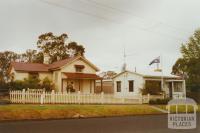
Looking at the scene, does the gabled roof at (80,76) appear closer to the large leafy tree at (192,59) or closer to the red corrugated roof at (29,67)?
the red corrugated roof at (29,67)

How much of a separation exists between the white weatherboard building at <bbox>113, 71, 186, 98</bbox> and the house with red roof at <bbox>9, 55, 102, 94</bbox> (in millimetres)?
3062

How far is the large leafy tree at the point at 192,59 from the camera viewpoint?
37.3 metres

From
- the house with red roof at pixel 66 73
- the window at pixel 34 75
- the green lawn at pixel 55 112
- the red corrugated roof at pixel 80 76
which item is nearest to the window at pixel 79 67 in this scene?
the house with red roof at pixel 66 73

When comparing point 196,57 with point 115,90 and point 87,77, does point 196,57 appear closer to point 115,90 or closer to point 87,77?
point 115,90

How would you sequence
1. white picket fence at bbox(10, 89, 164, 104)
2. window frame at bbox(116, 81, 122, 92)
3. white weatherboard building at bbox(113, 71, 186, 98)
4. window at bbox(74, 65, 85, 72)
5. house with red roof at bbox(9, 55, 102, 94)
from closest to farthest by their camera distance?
white picket fence at bbox(10, 89, 164, 104), white weatherboard building at bbox(113, 71, 186, 98), house with red roof at bbox(9, 55, 102, 94), window at bbox(74, 65, 85, 72), window frame at bbox(116, 81, 122, 92)

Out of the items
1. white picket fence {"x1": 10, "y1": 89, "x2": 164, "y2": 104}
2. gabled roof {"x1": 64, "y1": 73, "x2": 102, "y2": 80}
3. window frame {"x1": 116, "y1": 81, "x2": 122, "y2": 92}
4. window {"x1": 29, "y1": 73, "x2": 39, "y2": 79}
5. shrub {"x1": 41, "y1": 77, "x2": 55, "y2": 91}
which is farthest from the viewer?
window frame {"x1": 116, "y1": 81, "x2": 122, "y2": 92}

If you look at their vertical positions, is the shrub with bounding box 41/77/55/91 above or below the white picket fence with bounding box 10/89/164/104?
above

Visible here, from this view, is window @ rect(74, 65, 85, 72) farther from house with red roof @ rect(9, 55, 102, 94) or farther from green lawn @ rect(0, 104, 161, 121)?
green lawn @ rect(0, 104, 161, 121)

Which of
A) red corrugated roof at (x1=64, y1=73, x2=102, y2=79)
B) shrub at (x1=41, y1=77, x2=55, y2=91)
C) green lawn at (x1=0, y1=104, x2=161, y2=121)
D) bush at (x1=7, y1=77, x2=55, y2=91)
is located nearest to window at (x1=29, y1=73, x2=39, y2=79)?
bush at (x1=7, y1=77, x2=55, y2=91)

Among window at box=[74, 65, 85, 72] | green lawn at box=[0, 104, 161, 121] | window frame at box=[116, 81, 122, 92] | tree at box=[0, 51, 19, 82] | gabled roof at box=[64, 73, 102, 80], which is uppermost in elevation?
tree at box=[0, 51, 19, 82]

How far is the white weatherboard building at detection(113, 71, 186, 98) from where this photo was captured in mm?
35638

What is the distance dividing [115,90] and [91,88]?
3026mm

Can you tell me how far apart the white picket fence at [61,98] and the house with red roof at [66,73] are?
27.2 feet

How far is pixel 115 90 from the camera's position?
39781 millimetres
